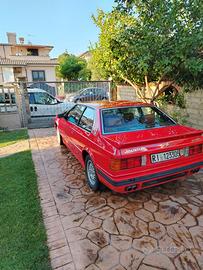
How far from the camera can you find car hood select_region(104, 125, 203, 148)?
9.59 feet

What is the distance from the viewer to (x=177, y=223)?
283 cm

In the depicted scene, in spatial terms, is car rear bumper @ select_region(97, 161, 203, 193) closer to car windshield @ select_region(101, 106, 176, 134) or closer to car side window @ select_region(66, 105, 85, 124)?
car windshield @ select_region(101, 106, 176, 134)

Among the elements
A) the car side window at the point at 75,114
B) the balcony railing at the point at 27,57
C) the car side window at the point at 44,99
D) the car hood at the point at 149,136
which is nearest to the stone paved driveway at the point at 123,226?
the car hood at the point at 149,136

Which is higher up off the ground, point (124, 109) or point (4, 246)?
point (124, 109)

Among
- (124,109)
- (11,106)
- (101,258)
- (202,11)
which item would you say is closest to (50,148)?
(124,109)

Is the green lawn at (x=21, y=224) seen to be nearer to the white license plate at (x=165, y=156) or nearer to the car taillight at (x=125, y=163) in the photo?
the car taillight at (x=125, y=163)

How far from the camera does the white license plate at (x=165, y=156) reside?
9.77 feet

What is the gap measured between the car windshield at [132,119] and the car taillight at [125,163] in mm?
705

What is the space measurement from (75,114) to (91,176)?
5.41 ft

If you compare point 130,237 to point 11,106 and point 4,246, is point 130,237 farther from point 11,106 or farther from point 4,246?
point 11,106

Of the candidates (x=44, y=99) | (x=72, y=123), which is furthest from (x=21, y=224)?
(x=44, y=99)

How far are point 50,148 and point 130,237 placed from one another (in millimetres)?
4307

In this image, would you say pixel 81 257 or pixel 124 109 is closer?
pixel 81 257

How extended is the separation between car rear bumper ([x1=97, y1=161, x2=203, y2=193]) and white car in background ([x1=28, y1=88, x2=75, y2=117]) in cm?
741
